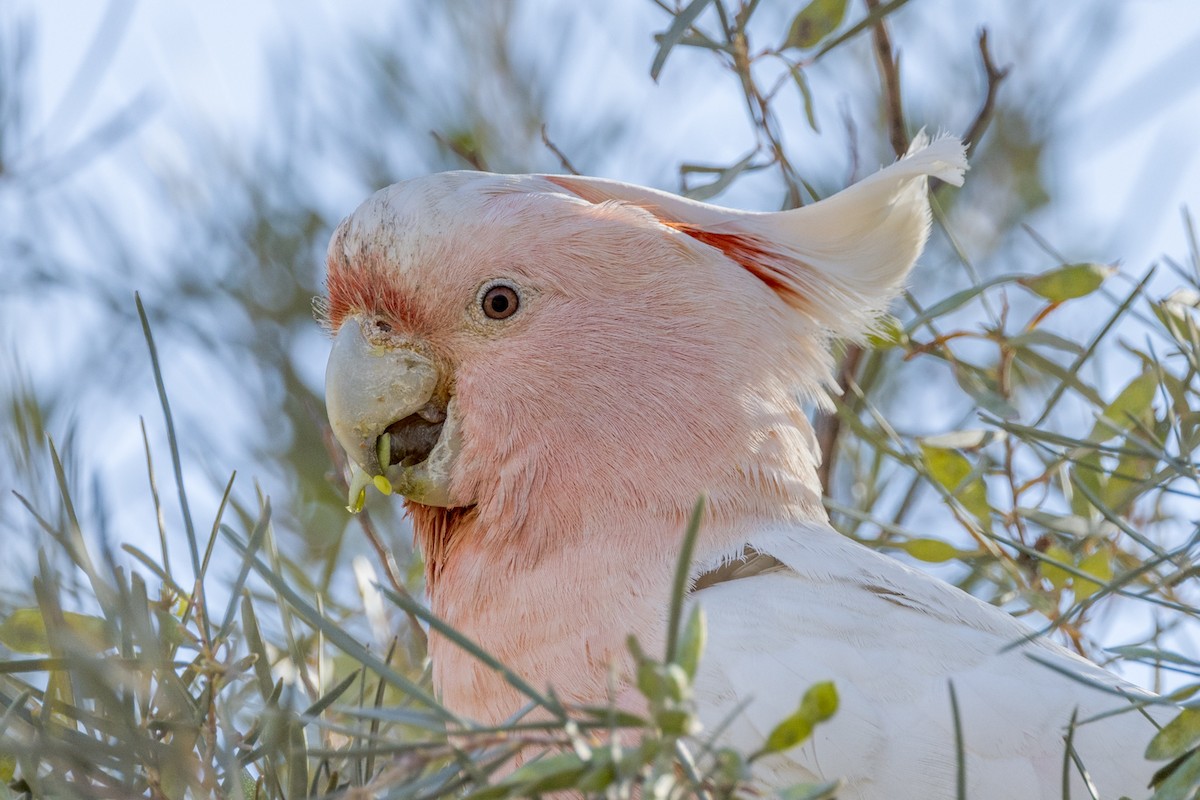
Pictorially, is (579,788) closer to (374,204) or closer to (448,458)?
(448,458)

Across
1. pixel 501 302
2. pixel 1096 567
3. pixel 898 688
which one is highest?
pixel 501 302

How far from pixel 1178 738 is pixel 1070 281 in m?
1.09

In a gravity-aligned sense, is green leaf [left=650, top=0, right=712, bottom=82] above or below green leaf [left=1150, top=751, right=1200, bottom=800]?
above

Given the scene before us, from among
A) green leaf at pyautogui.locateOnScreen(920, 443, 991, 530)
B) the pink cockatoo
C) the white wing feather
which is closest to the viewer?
the white wing feather

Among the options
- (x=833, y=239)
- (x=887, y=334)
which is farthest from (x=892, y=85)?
(x=887, y=334)

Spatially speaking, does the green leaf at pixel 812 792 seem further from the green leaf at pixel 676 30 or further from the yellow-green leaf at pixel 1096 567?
the yellow-green leaf at pixel 1096 567

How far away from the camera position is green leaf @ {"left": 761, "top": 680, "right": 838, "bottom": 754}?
1.05 m

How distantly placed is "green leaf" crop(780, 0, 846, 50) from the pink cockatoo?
28cm

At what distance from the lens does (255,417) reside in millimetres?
3400

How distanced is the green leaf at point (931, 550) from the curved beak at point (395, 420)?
814 millimetres

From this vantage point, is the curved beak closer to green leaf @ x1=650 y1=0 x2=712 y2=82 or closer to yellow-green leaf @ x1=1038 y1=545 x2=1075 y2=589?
green leaf @ x1=650 y1=0 x2=712 y2=82

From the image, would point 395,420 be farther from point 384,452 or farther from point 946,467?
point 946,467

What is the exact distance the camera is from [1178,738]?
132 centimetres

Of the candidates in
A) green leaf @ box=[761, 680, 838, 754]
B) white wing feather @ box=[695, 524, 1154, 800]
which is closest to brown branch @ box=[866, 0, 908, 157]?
white wing feather @ box=[695, 524, 1154, 800]
